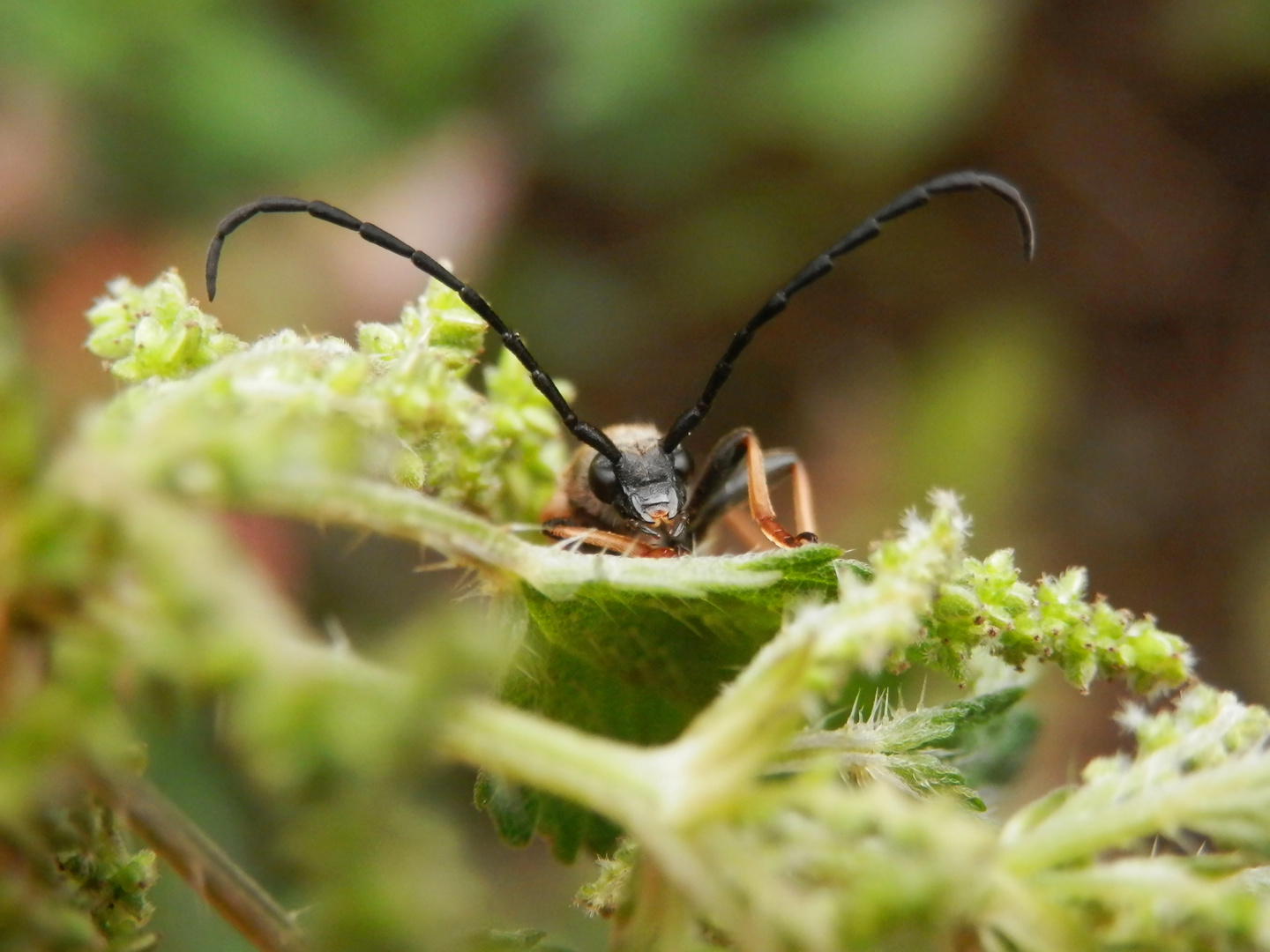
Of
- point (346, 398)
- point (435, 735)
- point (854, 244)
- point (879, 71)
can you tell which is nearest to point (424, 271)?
point (854, 244)

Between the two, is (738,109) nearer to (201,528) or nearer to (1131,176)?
(1131,176)

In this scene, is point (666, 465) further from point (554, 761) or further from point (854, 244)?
point (554, 761)

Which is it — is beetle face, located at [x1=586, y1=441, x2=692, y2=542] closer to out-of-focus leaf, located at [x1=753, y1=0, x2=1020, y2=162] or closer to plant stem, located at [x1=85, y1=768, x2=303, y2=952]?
plant stem, located at [x1=85, y1=768, x2=303, y2=952]

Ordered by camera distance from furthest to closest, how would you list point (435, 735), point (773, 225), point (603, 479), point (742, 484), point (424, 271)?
point (773, 225) < point (742, 484) < point (603, 479) < point (424, 271) < point (435, 735)

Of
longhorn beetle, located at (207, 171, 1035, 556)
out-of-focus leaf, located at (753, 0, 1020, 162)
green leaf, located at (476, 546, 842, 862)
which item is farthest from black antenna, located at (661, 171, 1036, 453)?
out-of-focus leaf, located at (753, 0, 1020, 162)

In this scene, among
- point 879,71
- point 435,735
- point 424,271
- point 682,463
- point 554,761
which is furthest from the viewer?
point 879,71

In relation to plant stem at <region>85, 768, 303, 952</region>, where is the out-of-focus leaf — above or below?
above
